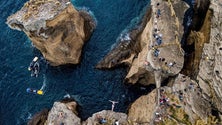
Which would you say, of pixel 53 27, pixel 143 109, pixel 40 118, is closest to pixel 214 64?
pixel 143 109

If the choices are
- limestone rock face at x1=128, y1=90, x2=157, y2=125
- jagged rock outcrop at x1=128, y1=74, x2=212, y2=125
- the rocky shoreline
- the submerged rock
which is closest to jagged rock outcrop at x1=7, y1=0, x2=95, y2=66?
the rocky shoreline

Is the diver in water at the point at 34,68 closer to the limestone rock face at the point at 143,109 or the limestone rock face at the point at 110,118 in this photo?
the limestone rock face at the point at 110,118

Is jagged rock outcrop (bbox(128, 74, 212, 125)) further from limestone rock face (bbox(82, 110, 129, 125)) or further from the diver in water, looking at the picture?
the diver in water

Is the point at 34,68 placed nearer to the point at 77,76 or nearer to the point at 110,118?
the point at 77,76

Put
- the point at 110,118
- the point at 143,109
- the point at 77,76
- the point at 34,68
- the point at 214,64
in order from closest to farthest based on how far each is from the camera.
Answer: the point at 214,64 < the point at 110,118 < the point at 143,109 < the point at 77,76 < the point at 34,68

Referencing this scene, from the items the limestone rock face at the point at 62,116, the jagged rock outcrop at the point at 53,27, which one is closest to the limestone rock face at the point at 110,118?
the limestone rock face at the point at 62,116
